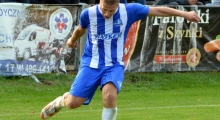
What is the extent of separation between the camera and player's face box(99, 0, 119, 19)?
8938 millimetres

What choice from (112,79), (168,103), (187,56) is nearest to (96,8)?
(112,79)

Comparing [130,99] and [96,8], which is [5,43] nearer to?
[130,99]

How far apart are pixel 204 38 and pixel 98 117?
610cm

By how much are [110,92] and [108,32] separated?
0.89m

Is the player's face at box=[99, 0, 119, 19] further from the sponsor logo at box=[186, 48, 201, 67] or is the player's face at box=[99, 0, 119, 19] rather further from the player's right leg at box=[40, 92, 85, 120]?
the sponsor logo at box=[186, 48, 201, 67]

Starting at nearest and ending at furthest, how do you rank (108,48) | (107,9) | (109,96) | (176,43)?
(109,96) < (107,9) < (108,48) < (176,43)

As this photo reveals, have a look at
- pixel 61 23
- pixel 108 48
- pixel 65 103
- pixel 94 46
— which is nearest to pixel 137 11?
pixel 108 48

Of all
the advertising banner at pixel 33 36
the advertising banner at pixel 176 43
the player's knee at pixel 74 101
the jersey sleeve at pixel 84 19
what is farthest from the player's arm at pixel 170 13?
the advertising banner at pixel 176 43

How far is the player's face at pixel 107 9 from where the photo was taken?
8938 mm

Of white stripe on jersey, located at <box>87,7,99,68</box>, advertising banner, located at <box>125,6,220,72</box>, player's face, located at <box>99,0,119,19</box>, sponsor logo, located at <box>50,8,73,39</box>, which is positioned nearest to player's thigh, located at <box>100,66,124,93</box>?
white stripe on jersey, located at <box>87,7,99,68</box>

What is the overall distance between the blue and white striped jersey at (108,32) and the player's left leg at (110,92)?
0.67 feet

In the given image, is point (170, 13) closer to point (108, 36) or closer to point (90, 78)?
point (108, 36)

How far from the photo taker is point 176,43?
54.1ft

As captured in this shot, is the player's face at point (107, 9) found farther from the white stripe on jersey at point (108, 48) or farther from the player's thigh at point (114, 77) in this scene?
the player's thigh at point (114, 77)
